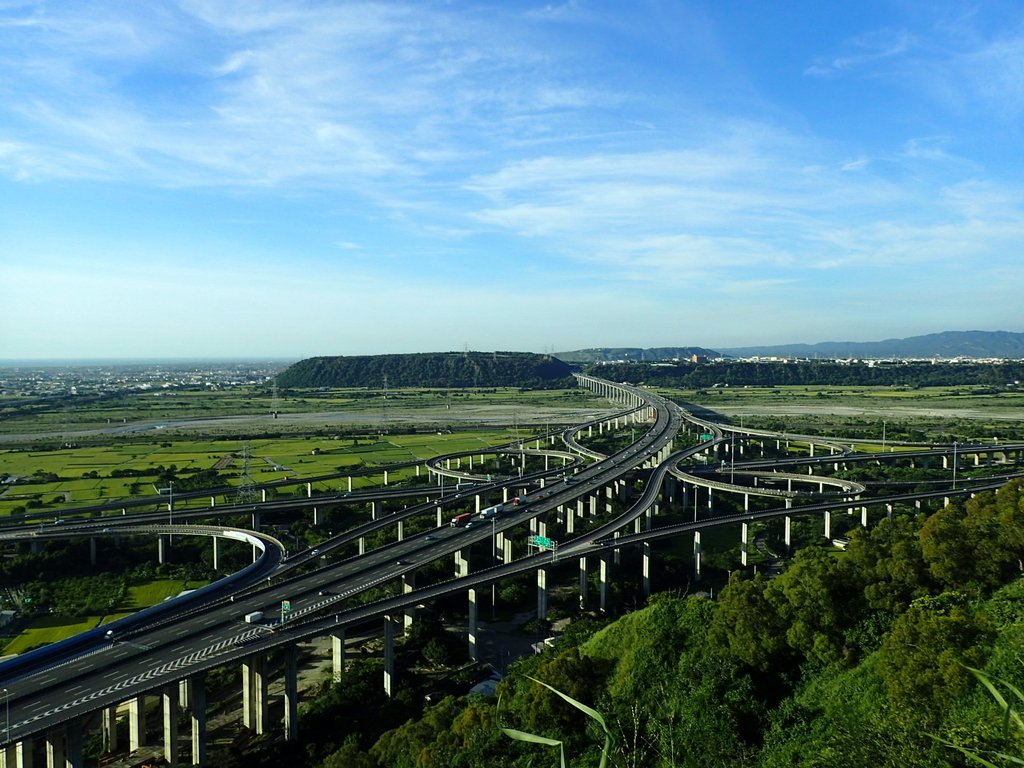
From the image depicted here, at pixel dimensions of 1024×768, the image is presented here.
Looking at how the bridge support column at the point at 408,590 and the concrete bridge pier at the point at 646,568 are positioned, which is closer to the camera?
the bridge support column at the point at 408,590

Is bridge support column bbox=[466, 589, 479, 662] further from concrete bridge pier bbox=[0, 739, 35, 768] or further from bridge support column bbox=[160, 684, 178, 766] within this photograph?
concrete bridge pier bbox=[0, 739, 35, 768]

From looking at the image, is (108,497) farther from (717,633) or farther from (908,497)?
(908,497)

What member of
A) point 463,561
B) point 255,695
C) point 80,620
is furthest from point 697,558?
point 80,620

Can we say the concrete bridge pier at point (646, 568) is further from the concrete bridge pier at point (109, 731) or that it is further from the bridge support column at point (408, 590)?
the concrete bridge pier at point (109, 731)

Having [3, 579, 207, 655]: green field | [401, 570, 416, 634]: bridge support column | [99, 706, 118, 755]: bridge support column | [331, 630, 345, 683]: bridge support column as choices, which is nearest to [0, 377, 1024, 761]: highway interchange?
[401, 570, 416, 634]: bridge support column

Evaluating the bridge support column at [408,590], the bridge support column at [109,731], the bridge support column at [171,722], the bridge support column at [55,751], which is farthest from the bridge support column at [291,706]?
the bridge support column at [408,590]

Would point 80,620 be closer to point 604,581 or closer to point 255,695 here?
point 255,695

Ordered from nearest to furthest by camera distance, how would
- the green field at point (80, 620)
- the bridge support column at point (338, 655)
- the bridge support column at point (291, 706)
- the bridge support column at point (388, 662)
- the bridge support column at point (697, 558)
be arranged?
1. the bridge support column at point (291, 706)
2. the bridge support column at point (388, 662)
3. the bridge support column at point (338, 655)
4. the green field at point (80, 620)
5. the bridge support column at point (697, 558)
